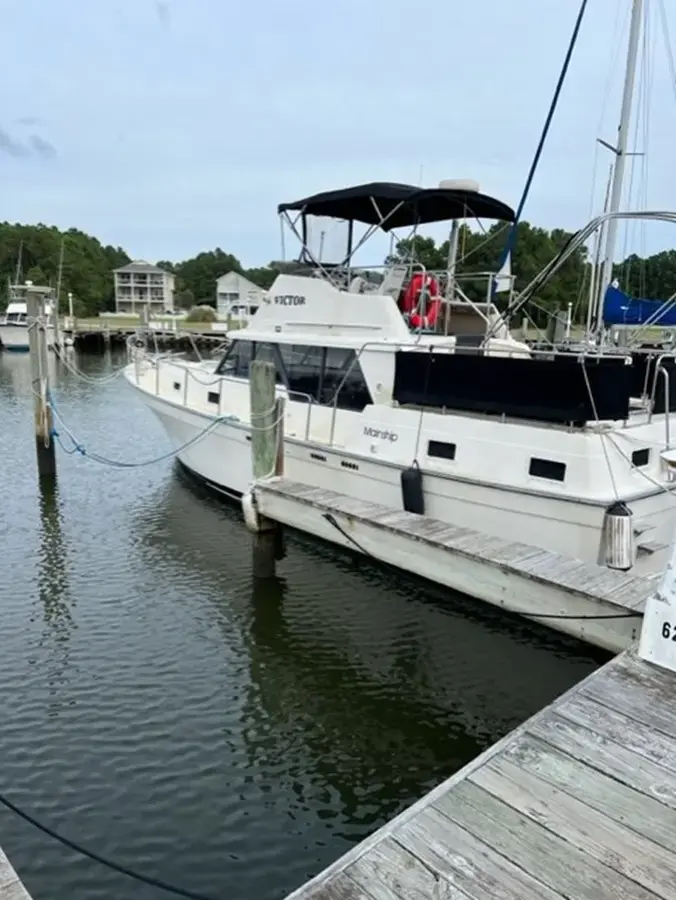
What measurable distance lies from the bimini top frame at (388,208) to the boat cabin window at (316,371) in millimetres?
1371

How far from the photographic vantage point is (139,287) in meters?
84.1

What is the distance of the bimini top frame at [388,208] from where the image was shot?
30.9 feet

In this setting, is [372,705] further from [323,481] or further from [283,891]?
[323,481]

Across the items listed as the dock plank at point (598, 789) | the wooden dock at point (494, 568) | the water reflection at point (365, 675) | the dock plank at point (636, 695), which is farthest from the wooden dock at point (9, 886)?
the wooden dock at point (494, 568)

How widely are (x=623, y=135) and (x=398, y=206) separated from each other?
4766mm

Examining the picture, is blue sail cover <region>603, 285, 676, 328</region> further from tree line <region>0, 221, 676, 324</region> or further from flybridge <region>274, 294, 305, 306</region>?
tree line <region>0, 221, 676, 324</region>

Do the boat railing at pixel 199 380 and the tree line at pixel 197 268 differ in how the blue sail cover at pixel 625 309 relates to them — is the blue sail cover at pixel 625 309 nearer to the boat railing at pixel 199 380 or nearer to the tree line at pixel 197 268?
the boat railing at pixel 199 380

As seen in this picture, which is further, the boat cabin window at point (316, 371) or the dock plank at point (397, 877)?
the boat cabin window at point (316, 371)

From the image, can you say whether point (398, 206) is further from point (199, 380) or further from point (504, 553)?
point (504, 553)

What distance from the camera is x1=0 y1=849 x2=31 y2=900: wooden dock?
2.59 m

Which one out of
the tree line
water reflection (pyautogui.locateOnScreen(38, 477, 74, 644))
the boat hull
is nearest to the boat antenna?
water reflection (pyautogui.locateOnScreen(38, 477, 74, 644))

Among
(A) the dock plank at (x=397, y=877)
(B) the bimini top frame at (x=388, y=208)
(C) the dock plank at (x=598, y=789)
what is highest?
(B) the bimini top frame at (x=388, y=208)

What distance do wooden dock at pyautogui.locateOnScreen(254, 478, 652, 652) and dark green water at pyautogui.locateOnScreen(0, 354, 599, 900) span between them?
965mm

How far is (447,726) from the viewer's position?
540 centimetres
